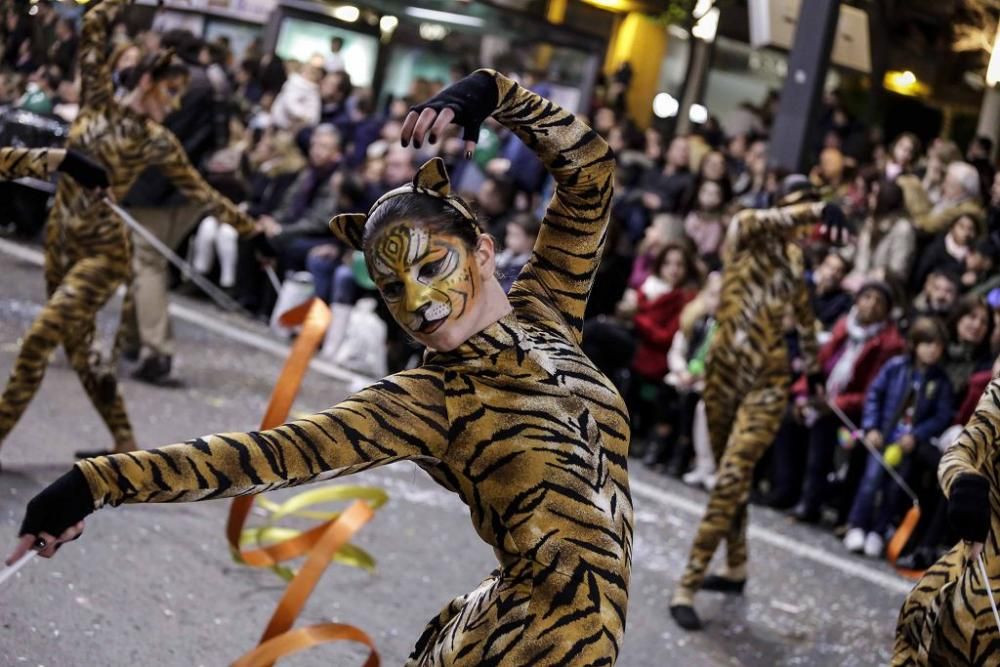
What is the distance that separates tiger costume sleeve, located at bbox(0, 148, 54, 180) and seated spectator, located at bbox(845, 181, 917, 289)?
6978 millimetres

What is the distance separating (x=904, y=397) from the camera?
31.1ft

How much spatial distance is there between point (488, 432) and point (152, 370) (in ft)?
23.2

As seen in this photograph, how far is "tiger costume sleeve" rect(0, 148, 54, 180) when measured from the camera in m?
5.78

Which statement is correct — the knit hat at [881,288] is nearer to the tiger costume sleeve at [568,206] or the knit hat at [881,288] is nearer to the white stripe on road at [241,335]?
the white stripe on road at [241,335]

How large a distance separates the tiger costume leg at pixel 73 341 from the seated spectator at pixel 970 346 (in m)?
5.01

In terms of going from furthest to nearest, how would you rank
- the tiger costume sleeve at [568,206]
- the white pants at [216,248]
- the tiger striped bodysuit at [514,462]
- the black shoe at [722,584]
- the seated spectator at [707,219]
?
the white pants at [216,248]
the seated spectator at [707,219]
the black shoe at [722,584]
the tiger costume sleeve at [568,206]
the tiger striped bodysuit at [514,462]

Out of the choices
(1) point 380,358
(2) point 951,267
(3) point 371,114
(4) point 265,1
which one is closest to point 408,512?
(1) point 380,358

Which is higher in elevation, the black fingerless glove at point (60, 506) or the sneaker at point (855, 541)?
the black fingerless glove at point (60, 506)

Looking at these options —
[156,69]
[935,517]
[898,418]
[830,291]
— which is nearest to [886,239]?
[830,291]

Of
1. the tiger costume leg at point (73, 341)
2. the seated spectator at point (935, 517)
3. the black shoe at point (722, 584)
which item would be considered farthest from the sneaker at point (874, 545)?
the tiger costume leg at point (73, 341)

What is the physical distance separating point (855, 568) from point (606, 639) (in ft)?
19.1

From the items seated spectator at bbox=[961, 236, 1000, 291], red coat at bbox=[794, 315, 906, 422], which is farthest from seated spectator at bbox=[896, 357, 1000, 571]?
seated spectator at bbox=[961, 236, 1000, 291]

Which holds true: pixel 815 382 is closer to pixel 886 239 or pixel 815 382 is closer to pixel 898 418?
pixel 898 418

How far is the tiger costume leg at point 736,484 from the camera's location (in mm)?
7227
